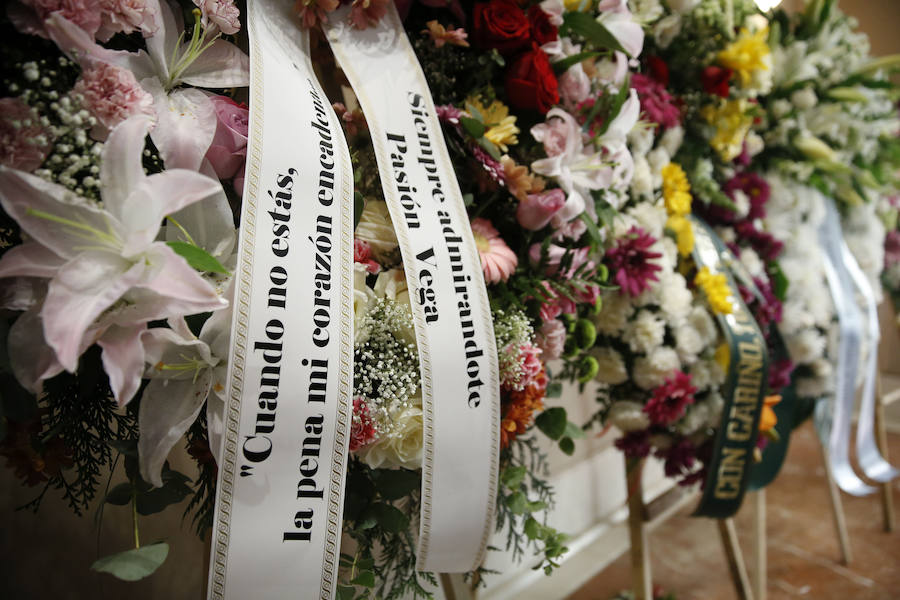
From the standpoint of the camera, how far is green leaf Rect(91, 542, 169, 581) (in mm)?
577

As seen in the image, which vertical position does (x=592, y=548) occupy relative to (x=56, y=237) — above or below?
below

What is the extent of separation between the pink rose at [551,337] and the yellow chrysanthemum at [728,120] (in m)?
0.84

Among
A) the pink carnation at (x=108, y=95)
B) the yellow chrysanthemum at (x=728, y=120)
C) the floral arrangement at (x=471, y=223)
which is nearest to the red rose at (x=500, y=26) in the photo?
the floral arrangement at (x=471, y=223)

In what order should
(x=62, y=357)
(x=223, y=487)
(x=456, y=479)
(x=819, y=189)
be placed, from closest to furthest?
1. (x=62, y=357)
2. (x=223, y=487)
3. (x=456, y=479)
4. (x=819, y=189)

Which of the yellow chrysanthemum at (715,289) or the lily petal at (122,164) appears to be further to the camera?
the yellow chrysanthemum at (715,289)

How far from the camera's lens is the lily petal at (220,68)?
74cm

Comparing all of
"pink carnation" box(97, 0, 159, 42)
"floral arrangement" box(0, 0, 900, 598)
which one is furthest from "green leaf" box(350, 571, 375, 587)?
"pink carnation" box(97, 0, 159, 42)

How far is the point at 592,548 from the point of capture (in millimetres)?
2174

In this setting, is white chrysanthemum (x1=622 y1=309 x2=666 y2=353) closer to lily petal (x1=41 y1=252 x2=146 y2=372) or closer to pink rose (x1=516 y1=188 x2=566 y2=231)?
pink rose (x1=516 y1=188 x2=566 y2=231)

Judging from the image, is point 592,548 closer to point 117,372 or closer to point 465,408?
point 465,408

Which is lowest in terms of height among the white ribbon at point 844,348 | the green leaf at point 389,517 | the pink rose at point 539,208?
the white ribbon at point 844,348

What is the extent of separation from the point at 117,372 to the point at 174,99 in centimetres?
34

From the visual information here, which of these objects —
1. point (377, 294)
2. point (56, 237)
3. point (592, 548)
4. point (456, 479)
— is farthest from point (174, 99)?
point (592, 548)

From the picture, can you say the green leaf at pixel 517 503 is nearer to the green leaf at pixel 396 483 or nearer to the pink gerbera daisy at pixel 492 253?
the green leaf at pixel 396 483
